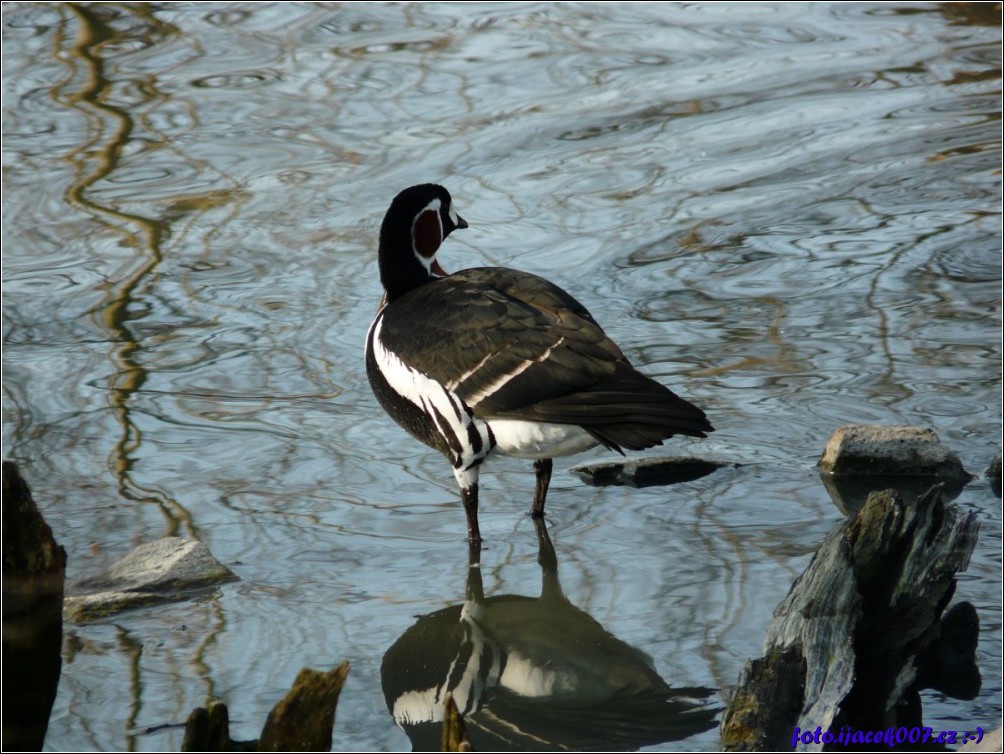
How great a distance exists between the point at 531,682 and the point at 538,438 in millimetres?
1021

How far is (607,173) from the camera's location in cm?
1014

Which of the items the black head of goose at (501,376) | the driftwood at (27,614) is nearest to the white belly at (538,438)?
the black head of goose at (501,376)

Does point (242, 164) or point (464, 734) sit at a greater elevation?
point (464, 734)

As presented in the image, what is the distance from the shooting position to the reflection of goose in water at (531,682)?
4301 mm

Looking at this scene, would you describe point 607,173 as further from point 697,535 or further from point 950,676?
point 950,676

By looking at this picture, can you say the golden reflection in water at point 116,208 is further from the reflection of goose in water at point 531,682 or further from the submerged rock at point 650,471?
the submerged rock at point 650,471

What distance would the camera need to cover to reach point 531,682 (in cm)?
469

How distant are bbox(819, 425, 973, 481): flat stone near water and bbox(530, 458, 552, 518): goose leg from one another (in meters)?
1.25

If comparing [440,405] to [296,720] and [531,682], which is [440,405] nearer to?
[531,682]

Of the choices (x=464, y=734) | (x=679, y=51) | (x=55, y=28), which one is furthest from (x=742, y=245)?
(x=55, y=28)

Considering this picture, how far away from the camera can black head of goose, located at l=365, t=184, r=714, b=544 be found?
5117 mm

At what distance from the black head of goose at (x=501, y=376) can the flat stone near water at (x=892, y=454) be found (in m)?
1.17

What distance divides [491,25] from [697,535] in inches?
347

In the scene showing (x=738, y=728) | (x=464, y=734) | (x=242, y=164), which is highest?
(x=464, y=734)
